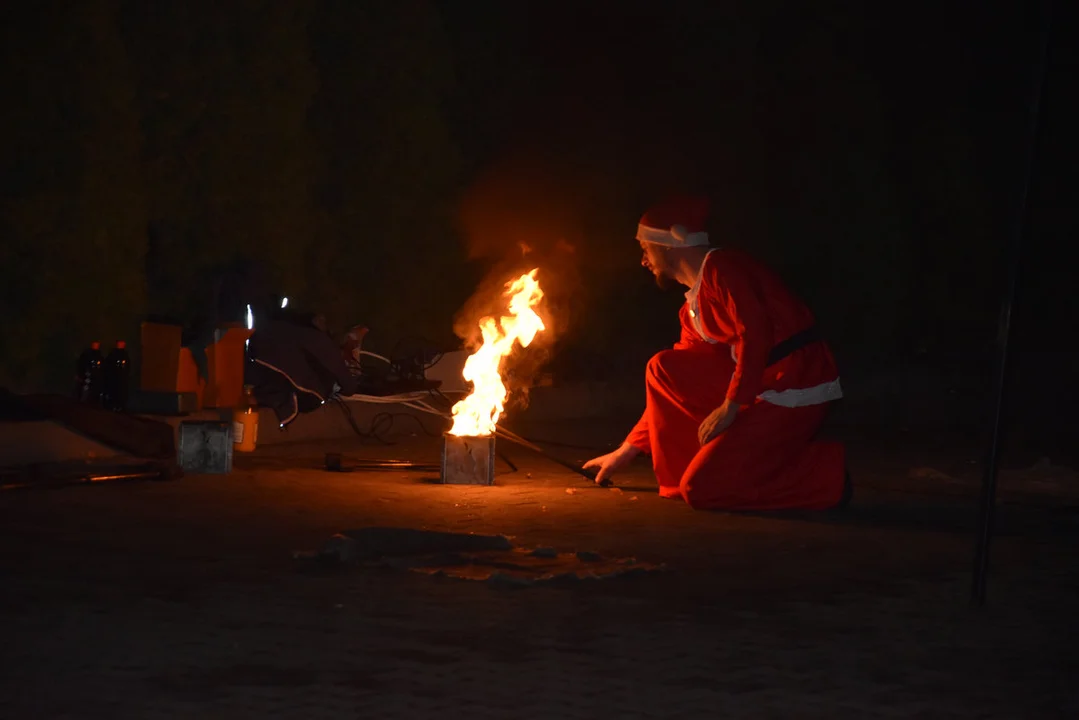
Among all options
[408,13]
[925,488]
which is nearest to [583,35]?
[408,13]

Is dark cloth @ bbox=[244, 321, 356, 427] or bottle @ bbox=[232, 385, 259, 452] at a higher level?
dark cloth @ bbox=[244, 321, 356, 427]

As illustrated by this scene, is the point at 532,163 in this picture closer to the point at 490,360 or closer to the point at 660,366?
the point at 490,360

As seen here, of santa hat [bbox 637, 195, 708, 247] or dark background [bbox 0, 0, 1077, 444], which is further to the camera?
dark background [bbox 0, 0, 1077, 444]

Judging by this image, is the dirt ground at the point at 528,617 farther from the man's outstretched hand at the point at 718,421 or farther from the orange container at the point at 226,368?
the orange container at the point at 226,368

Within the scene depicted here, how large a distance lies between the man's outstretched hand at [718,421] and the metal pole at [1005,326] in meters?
3.20

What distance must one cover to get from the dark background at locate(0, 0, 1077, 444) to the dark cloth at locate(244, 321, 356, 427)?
5.62 feet

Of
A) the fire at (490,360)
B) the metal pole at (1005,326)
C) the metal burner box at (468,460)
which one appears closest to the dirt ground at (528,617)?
the metal pole at (1005,326)

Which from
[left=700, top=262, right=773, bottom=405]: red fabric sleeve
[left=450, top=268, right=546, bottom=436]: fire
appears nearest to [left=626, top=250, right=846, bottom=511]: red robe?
[left=700, top=262, right=773, bottom=405]: red fabric sleeve

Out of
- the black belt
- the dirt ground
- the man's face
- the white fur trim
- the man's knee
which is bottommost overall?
the dirt ground

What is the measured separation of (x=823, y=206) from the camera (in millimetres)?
30406

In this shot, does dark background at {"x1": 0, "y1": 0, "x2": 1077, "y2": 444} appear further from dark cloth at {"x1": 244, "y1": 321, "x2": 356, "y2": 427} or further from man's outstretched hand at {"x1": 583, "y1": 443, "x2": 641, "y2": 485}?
man's outstretched hand at {"x1": 583, "y1": 443, "x2": 641, "y2": 485}

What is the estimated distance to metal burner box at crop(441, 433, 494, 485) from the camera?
36.4ft

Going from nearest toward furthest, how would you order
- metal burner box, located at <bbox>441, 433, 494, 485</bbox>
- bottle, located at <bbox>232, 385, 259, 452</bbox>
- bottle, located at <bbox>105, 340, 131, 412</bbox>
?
metal burner box, located at <bbox>441, 433, 494, 485</bbox>
bottle, located at <bbox>232, 385, 259, 452</bbox>
bottle, located at <bbox>105, 340, 131, 412</bbox>

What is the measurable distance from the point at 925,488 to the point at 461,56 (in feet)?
37.1
